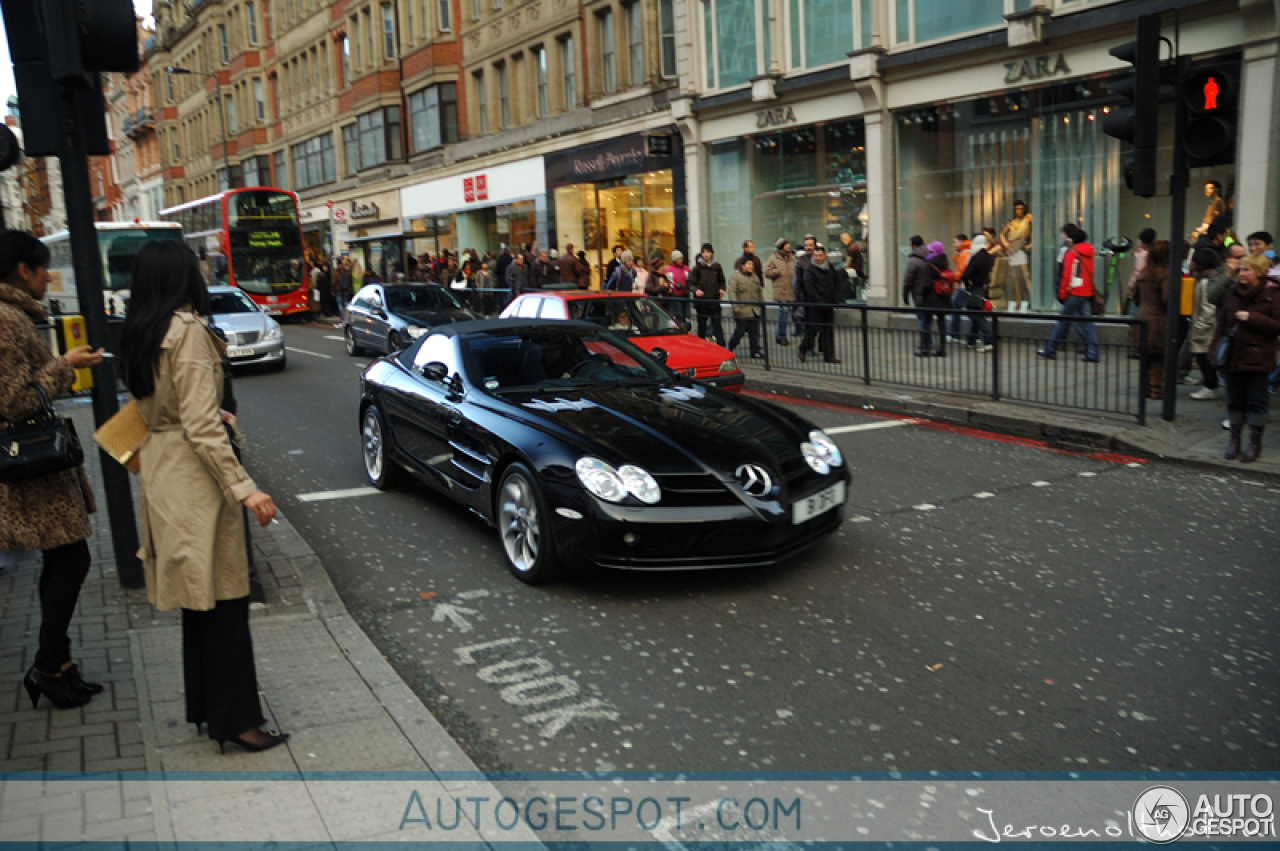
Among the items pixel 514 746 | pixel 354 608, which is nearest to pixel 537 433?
pixel 354 608

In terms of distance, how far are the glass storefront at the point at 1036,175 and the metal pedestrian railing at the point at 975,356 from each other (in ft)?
15.0

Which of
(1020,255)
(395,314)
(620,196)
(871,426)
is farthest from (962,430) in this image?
(620,196)

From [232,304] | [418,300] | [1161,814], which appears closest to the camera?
[1161,814]

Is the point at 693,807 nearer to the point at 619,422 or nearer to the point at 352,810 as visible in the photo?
the point at 352,810

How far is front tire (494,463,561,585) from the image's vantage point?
580 centimetres

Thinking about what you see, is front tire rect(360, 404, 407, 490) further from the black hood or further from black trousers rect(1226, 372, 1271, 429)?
black trousers rect(1226, 372, 1271, 429)

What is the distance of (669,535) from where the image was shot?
5500 millimetres

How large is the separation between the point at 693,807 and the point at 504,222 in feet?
101

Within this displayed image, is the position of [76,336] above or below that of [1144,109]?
below

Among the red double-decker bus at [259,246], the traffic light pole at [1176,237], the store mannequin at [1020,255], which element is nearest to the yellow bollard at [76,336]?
the traffic light pole at [1176,237]

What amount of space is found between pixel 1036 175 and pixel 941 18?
10.9ft

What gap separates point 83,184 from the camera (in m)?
5.34

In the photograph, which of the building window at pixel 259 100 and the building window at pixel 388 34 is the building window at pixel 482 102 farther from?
the building window at pixel 259 100

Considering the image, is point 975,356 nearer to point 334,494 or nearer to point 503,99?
point 334,494
